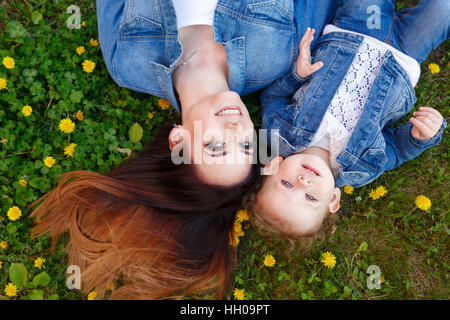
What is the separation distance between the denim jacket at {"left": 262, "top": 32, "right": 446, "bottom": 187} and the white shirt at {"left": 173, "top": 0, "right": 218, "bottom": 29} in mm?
728

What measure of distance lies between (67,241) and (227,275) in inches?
47.1

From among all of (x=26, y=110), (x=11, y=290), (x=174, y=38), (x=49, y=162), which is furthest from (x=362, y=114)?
(x=11, y=290)

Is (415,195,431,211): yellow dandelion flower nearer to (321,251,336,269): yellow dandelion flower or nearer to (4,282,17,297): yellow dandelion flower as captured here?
(321,251,336,269): yellow dandelion flower

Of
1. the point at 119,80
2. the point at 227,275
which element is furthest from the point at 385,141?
the point at 119,80

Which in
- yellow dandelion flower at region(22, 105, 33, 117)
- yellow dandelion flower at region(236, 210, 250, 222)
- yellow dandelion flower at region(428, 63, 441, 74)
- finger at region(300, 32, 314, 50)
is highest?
finger at region(300, 32, 314, 50)

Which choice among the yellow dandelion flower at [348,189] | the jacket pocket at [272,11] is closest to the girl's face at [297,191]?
the yellow dandelion flower at [348,189]

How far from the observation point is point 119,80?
7.89ft

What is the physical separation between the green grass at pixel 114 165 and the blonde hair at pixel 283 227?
0.27 ft

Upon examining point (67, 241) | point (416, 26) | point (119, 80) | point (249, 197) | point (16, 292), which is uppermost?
point (416, 26)

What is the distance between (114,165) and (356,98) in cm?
185

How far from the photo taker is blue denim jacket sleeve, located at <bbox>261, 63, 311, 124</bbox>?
249 cm

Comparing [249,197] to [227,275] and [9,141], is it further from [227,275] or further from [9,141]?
[9,141]

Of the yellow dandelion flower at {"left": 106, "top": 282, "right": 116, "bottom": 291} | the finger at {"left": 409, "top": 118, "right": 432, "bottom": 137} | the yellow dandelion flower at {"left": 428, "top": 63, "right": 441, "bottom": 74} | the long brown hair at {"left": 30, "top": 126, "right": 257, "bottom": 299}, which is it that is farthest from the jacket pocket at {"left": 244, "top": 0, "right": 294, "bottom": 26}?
the yellow dandelion flower at {"left": 106, "top": 282, "right": 116, "bottom": 291}

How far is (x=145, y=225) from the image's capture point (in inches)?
87.7
